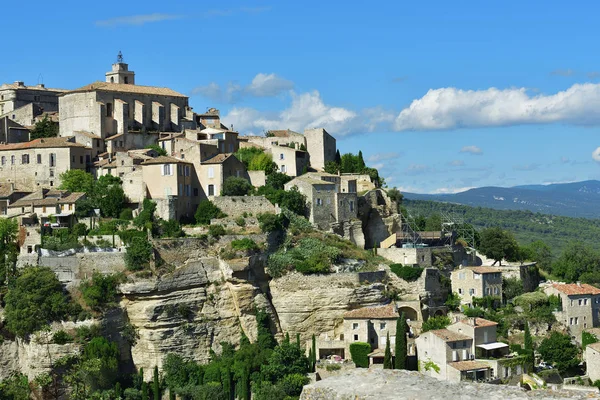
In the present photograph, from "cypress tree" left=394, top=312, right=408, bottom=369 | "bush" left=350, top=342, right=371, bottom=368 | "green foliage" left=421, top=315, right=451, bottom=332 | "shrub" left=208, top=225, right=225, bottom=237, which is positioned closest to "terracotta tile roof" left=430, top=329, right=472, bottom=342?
"cypress tree" left=394, top=312, right=408, bottom=369

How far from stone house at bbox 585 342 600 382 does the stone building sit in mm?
48002

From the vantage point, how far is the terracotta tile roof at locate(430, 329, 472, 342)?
162ft

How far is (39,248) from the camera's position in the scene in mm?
53594

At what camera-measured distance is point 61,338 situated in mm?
50219

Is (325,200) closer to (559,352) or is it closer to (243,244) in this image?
(243,244)

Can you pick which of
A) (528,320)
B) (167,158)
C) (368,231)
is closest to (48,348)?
(167,158)

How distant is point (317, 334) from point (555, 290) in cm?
1634

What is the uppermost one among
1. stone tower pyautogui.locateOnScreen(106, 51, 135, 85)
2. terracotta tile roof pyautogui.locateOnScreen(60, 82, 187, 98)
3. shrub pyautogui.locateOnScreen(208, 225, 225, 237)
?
stone tower pyautogui.locateOnScreen(106, 51, 135, 85)

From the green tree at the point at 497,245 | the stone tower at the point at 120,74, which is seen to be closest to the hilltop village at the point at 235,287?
the green tree at the point at 497,245

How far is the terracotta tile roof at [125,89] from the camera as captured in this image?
227 ft

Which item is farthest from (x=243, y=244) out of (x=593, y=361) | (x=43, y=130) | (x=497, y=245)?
(x=43, y=130)

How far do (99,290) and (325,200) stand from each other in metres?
16.1

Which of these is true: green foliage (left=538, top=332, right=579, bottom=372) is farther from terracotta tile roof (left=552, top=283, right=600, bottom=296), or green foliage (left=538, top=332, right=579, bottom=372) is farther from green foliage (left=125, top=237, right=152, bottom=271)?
green foliage (left=125, top=237, right=152, bottom=271)

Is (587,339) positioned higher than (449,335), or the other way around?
(449,335)
